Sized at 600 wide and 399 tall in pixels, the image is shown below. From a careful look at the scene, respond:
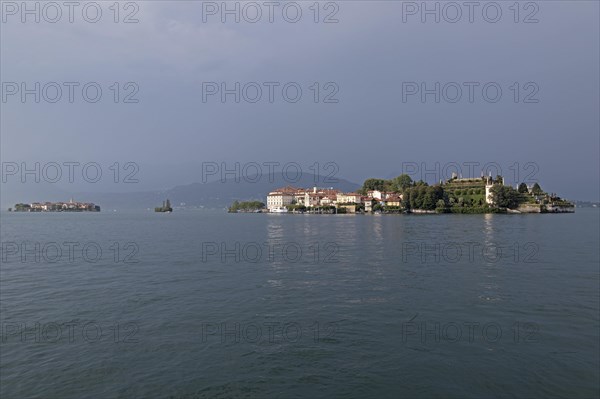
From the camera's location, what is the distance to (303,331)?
47.3ft

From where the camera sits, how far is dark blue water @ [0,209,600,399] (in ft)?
33.6

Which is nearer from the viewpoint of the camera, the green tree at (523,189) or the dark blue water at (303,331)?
the dark blue water at (303,331)

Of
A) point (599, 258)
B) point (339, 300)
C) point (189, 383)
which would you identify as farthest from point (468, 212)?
point (189, 383)

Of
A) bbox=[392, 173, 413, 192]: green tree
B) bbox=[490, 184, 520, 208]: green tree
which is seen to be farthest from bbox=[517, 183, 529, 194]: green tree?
bbox=[392, 173, 413, 192]: green tree

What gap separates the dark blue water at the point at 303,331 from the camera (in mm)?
10242

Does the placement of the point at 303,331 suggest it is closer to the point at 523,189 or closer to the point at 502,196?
the point at 502,196

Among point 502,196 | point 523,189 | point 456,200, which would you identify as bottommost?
point 456,200

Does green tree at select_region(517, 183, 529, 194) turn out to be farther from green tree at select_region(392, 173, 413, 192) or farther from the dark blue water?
the dark blue water

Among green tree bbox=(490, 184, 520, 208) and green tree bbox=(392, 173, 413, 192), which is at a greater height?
green tree bbox=(392, 173, 413, 192)

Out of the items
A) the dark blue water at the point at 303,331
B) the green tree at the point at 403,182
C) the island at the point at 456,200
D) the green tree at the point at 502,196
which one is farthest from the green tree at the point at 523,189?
the dark blue water at the point at 303,331

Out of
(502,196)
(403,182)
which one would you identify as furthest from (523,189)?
(403,182)

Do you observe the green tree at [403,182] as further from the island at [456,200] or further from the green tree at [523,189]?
the green tree at [523,189]

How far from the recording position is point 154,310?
17625 millimetres

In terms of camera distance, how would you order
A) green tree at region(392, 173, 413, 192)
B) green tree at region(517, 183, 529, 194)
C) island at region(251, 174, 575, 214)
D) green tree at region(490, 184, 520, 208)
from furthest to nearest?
green tree at region(392, 173, 413, 192) → green tree at region(517, 183, 529, 194) → island at region(251, 174, 575, 214) → green tree at region(490, 184, 520, 208)
